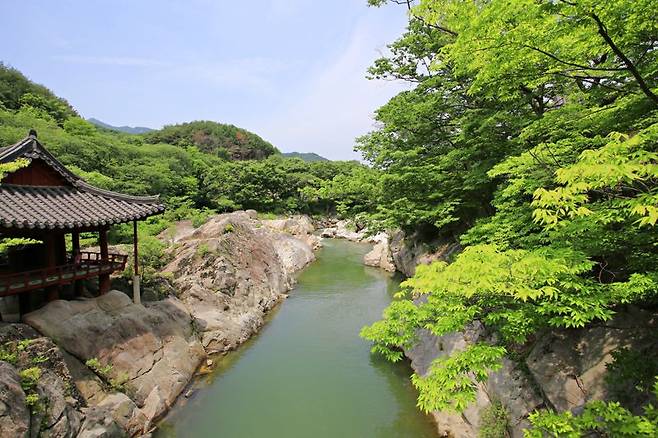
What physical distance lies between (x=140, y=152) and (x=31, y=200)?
36.5m

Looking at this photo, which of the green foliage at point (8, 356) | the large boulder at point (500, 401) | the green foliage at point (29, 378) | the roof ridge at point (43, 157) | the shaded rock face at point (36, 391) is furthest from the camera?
the roof ridge at point (43, 157)

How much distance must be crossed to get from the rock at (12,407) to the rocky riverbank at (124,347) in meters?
0.02

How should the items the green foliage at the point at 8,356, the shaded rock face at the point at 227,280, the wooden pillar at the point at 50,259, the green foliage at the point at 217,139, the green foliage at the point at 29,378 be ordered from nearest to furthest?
the green foliage at the point at 29,378, the green foliage at the point at 8,356, the wooden pillar at the point at 50,259, the shaded rock face at the point at 227,280, the green foliage at the point at 217,139

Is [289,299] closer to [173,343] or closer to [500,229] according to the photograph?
[173,343]

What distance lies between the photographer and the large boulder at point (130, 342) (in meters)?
9.11

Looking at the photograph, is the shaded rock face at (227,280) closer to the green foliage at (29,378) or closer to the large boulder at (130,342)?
the large boulder at (130,342)

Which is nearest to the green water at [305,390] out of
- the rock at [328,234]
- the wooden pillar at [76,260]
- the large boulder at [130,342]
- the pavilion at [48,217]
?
the large boulder at [130,342]

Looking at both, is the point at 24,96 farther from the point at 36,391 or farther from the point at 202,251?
the point at 36,391

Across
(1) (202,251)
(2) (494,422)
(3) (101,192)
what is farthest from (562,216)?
(1) (202,251)

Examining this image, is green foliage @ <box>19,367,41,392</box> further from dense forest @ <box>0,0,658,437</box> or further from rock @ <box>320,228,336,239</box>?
rock @ <box>320,228,336,239</box>

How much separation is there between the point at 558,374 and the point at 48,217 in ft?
40.2

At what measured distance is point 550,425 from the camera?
4.68 meters

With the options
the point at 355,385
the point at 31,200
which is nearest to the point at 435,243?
the point at 355,385

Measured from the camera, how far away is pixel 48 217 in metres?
9.30
